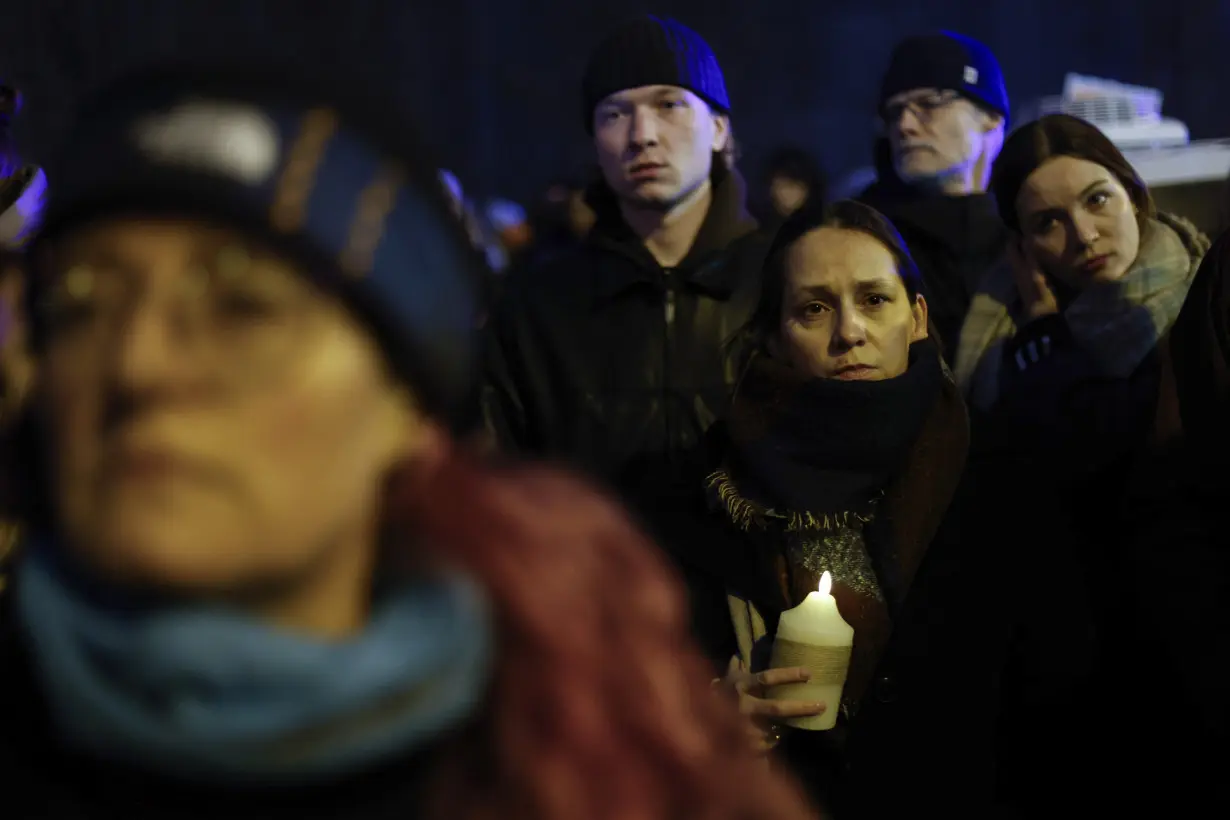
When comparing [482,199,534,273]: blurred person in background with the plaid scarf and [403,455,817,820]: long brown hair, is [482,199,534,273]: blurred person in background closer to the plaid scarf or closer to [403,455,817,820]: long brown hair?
the plaid scarf

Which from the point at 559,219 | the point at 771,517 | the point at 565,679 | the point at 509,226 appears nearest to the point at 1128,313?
the point at 771,517

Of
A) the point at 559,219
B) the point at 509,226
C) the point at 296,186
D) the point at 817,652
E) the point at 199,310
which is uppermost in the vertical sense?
the point at 296,186

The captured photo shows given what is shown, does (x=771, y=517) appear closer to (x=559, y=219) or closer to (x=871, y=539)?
(x=871, y=539)

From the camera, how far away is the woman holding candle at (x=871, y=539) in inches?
99.0

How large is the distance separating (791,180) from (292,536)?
6433mm

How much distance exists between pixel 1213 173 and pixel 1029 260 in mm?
1856

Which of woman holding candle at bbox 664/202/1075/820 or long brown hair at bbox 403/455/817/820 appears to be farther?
woman holding candle at bbox 664/202/1075/820

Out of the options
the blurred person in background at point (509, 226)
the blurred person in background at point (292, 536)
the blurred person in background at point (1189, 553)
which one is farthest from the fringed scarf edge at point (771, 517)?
the blurred person in background at point (509, 226)

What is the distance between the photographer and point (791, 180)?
7449 millimetres

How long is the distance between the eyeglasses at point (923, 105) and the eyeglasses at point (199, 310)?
333cm

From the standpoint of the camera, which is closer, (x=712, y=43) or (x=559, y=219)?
(x=559, y=219)

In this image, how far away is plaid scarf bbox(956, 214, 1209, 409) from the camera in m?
3.25

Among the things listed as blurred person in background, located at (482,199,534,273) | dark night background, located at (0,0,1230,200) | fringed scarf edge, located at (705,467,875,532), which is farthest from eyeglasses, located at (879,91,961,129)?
dark night background, located at (0,0,1230,200)

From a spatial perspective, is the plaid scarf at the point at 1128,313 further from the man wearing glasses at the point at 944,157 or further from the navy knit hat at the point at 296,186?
the navy knit hat at the point at 296,186
